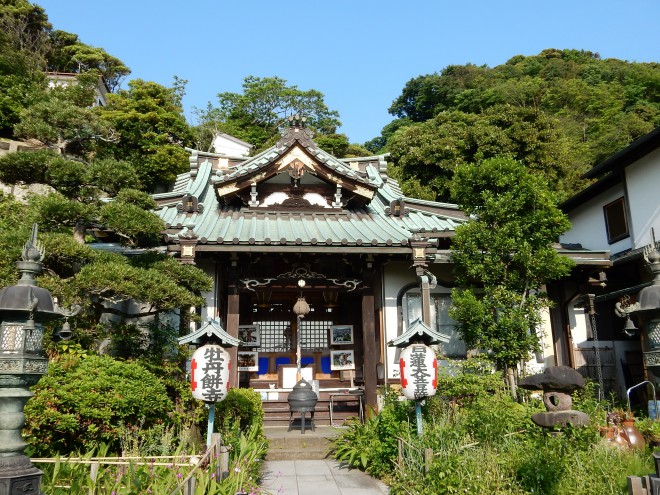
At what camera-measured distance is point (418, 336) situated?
360 inches

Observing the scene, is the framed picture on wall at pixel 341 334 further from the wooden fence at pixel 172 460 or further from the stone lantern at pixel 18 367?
the stone lantern at pixel 18 367

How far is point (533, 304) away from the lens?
1219cm

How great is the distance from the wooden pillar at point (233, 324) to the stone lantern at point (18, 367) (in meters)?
6.67

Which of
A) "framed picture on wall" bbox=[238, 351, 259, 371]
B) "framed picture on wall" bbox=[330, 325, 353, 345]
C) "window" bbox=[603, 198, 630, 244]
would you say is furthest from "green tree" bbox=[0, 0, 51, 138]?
"window" bbox=[603, 198, 630, 244]

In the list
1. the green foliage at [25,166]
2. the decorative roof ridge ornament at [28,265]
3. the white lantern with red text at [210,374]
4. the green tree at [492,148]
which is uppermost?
the green tree at [492,148]

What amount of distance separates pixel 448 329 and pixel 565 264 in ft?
12.2

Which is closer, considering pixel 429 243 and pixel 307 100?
pixel 429 243

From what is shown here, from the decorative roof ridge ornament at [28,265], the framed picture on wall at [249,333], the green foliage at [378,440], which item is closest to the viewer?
the decorative roof ridge ornament at [28,265]

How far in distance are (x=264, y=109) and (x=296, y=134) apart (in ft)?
125

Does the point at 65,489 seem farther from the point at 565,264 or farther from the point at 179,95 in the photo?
the point at 179,95

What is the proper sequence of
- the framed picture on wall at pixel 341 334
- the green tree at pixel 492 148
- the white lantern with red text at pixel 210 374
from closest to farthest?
the white lantern with red text at pixel 210 374
the framed picture on wall at pixel 341 334
the green tree at pixel 492 148

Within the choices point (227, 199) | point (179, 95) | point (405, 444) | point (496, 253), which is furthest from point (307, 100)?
point (405, 444)

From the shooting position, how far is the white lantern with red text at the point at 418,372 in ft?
28.5

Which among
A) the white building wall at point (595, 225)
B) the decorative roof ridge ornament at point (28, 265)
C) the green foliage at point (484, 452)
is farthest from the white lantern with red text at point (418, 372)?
the white building wall at point (595, 225)
